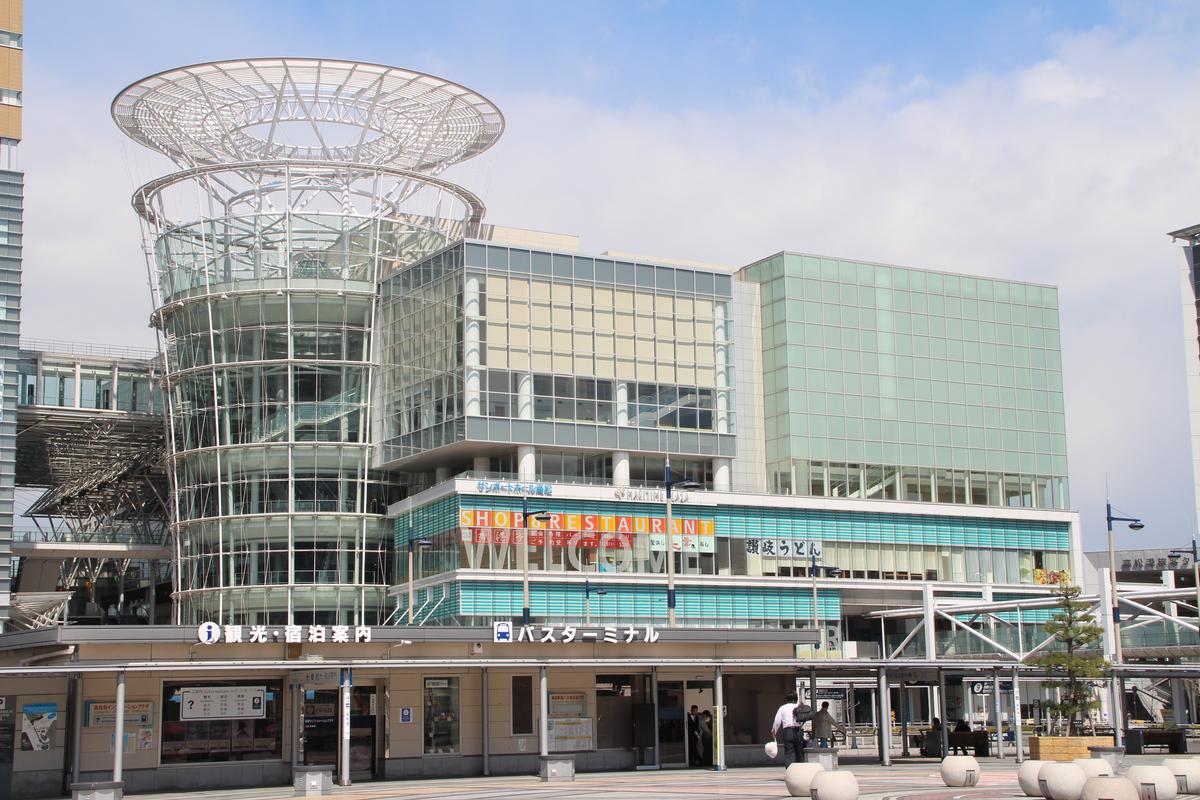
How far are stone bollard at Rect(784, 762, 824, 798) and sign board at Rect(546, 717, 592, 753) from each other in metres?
14.6

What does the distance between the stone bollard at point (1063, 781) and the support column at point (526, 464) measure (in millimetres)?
59959

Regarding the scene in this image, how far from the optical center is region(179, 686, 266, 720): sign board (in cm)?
4453

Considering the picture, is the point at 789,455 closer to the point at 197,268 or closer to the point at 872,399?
the point at 872,399

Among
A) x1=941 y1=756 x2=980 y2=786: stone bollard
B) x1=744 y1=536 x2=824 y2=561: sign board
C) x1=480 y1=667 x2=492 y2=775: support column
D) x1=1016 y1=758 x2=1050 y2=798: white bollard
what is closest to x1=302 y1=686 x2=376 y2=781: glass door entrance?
x1=480 y1=667 x2=492 y2=775: support column

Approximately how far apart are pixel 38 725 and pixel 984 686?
43659 mm

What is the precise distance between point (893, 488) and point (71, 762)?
242ft

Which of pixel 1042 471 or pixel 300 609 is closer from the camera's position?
pixel 300 609

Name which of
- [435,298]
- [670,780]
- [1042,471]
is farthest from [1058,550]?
[670,780]

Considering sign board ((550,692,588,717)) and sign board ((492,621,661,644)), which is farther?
sign board ((550,692,588,717))

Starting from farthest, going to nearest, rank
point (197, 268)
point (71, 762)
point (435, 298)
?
1. point (197, 268)
2. point (435, 298)
3. point (71, 762)

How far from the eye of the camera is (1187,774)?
1378 inches

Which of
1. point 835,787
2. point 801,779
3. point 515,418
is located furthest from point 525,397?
point 835,787

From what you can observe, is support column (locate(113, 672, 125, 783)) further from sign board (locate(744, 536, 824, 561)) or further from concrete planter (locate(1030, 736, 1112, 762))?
sign board (locate(744, 536, 824, 561))

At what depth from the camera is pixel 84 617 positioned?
131m
